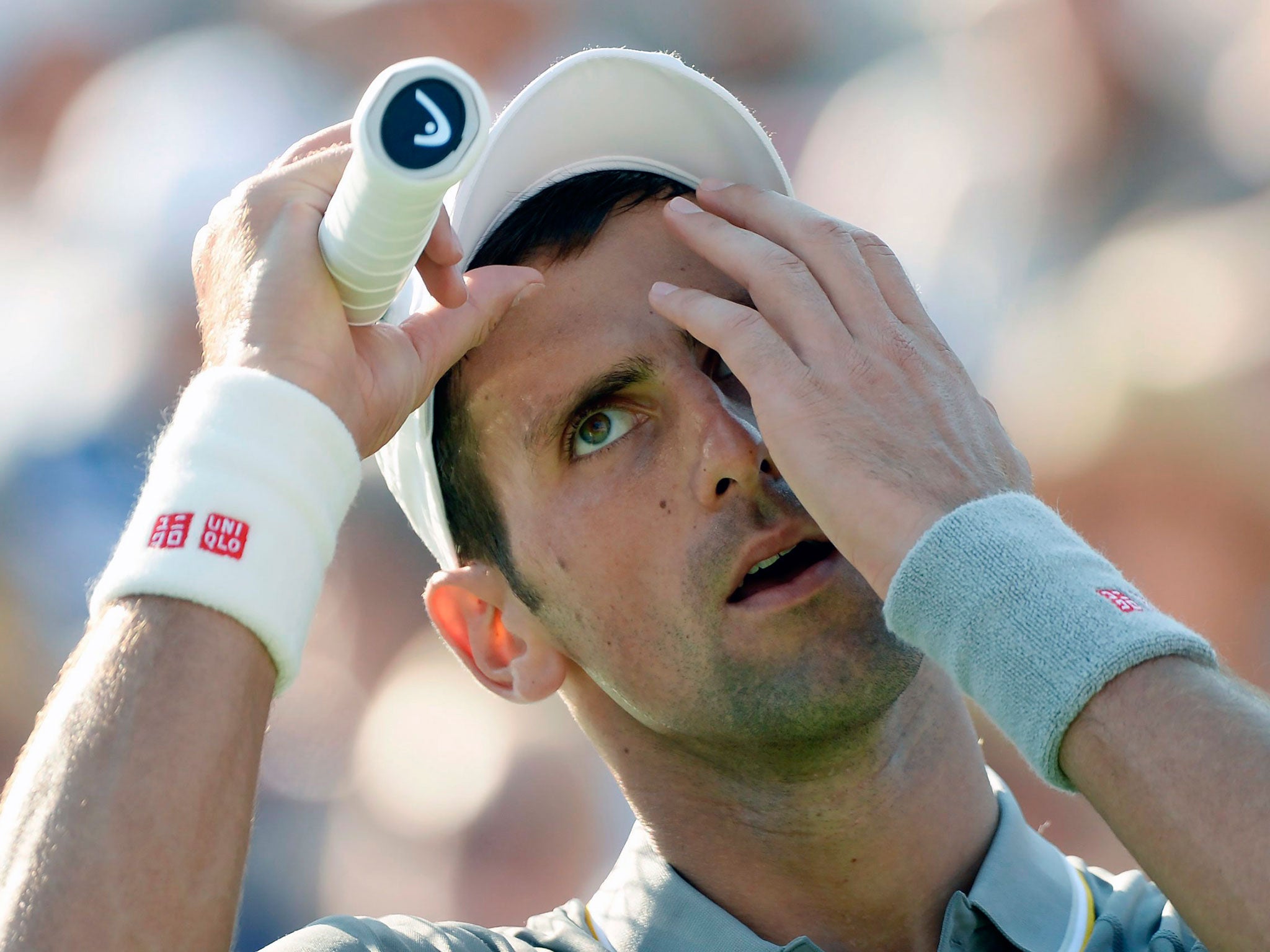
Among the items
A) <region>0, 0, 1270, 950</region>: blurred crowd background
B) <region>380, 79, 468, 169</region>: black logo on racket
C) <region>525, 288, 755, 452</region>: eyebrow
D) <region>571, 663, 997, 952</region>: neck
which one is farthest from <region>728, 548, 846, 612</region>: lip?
<region>0, 0, 1270, 950</region>: blurred crowd background

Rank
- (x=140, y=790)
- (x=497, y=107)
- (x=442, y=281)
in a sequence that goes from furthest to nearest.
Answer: (x=497, y=107) → (x=442, y=281) → (x=140, y=790)

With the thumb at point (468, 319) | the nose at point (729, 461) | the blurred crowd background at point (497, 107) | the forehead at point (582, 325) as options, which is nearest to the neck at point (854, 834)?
the nose at point (729, 461)

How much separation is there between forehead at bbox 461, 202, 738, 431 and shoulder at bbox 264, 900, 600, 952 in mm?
816

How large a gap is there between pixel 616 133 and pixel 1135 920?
1605 millimetres

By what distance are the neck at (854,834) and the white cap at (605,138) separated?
71cm

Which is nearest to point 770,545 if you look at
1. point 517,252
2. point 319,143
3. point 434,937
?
point 517,252

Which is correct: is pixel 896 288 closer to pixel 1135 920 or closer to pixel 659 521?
pixel 659 521

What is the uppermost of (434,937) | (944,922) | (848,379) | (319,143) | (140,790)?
(319,143)

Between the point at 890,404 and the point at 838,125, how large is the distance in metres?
4.88

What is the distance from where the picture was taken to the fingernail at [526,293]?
2.23 m

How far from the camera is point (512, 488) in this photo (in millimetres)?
2354

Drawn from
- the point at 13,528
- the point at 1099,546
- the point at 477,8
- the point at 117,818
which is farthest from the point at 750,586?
the point at 477,8

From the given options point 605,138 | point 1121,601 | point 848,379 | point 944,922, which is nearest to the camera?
point 1121,601

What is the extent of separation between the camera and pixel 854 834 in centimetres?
223
